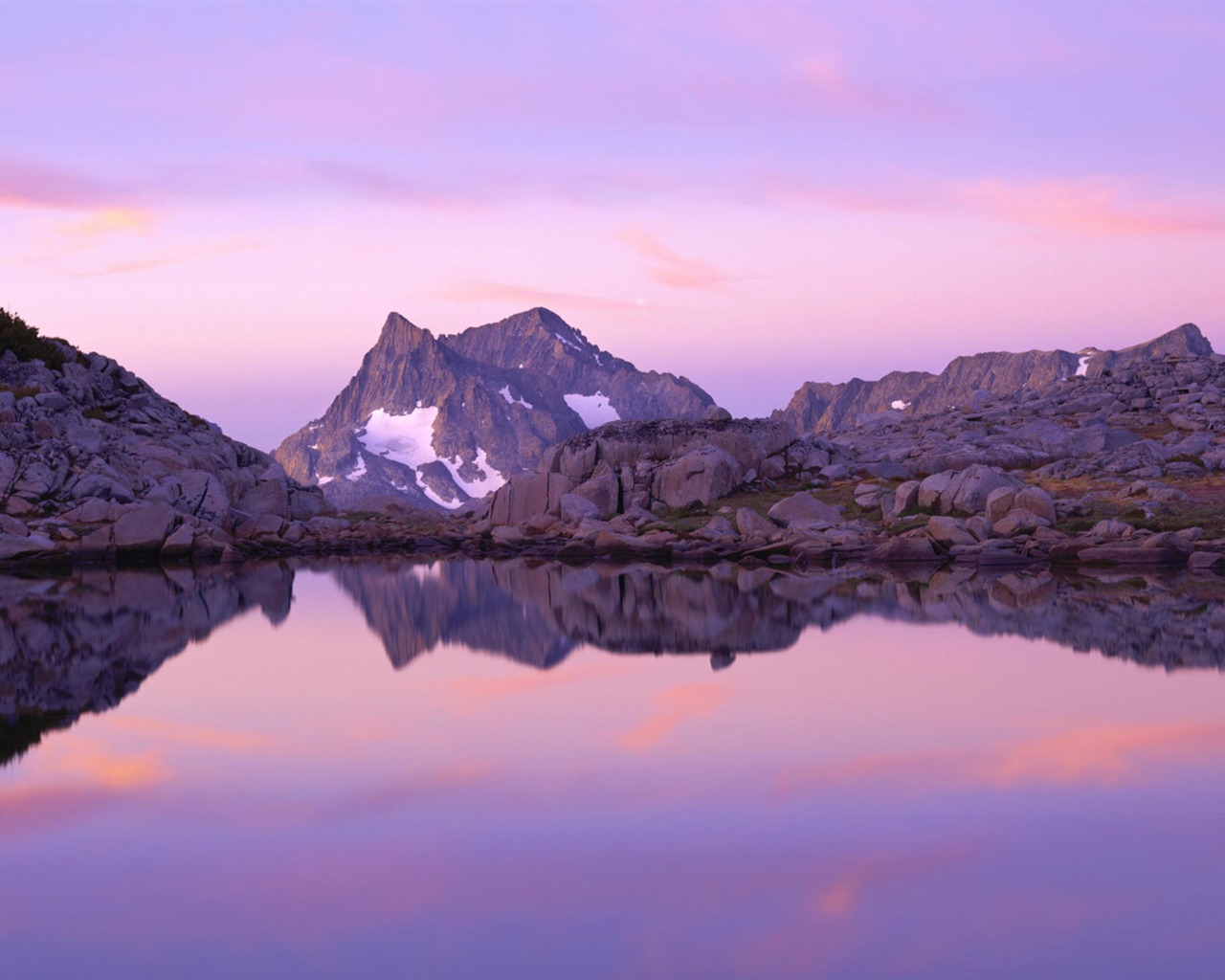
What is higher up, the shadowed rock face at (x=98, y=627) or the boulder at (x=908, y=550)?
the boulder at (x=908, y=550)

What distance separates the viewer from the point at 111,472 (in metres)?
55.0

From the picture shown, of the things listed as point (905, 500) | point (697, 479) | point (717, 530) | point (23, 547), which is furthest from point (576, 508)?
point (23, 547)

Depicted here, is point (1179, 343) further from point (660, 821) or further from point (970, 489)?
point (660, 821)

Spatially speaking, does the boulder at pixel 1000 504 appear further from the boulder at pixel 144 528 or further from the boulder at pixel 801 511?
the boulder at pixel 144 528

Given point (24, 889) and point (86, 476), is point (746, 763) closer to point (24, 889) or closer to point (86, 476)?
point (24, 889)

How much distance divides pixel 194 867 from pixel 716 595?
2445cm

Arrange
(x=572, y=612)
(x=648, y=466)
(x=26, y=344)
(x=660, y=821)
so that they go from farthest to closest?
(x=26, y=344)
(x=648, y=466)
(x=572, y=612)
(x=660, y=821)

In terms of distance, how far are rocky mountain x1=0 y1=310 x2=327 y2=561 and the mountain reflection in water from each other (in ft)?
17.0

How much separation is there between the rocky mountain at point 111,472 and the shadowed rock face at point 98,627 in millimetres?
3439

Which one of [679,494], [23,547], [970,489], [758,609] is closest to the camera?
[758,609]

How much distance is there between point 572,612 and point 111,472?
1156 inches

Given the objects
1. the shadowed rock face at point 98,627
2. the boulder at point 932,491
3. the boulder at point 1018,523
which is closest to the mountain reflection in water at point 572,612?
the shadowed rock face at point 98,627

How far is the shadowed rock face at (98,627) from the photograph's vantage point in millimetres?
20766

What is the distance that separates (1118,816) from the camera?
43.3 ft
